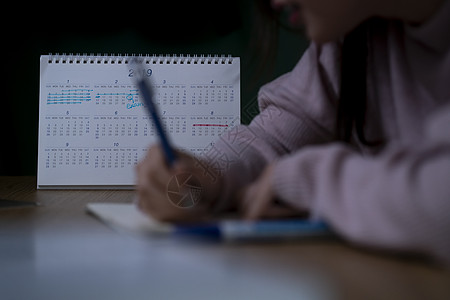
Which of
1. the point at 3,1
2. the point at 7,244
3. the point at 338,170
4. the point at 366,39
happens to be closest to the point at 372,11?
the point at 366,39

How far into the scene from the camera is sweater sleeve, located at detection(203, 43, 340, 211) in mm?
893

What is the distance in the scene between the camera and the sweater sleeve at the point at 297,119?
893mm

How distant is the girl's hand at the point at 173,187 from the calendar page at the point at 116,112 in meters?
0.59

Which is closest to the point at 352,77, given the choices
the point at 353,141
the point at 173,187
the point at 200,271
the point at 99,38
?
the point at 353,141

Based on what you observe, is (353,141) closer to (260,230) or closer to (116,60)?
(260,230)

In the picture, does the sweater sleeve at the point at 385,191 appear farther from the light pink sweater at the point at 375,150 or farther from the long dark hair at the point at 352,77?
the long dark hair at the point at 352,77

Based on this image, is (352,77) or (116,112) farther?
(116,112)

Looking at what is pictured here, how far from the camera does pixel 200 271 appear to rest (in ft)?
1.34

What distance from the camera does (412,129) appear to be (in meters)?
0.77

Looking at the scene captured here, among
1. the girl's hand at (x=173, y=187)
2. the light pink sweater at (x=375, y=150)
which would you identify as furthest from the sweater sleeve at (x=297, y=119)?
the girl's hand at (x=173, y=187)

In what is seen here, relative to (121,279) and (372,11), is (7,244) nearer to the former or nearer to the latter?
(121,279)

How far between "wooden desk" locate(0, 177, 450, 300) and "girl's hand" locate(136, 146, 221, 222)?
0.16 feet

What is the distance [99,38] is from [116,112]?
0.44 m

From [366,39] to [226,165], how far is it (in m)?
0.33
